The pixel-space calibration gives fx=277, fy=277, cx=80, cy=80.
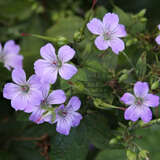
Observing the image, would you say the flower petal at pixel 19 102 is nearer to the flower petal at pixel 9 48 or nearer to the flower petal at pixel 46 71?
the flower petal at pixel 46 71

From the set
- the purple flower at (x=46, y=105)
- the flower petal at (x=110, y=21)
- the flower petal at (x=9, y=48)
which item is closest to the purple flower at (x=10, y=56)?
the flower petal at (x=9, y=48)

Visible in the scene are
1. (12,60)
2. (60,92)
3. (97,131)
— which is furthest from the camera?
(12,60)

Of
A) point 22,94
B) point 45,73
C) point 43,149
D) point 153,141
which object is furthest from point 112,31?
point 153,141

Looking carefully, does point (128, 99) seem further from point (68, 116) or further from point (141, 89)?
point (68, 116)

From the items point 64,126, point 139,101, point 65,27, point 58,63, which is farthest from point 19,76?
point 65,27

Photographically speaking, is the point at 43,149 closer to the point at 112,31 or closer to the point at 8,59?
the point at 8,59

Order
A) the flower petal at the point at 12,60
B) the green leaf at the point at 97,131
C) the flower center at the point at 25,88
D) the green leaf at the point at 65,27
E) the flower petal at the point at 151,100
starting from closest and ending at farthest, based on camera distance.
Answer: the flower petal at the point at 151,100 < the flower center at the point at 25,88 < the green leaf at the point at 97,131 < the flower petal at the point at 12,60 < the green leaf at the point at 65,27
